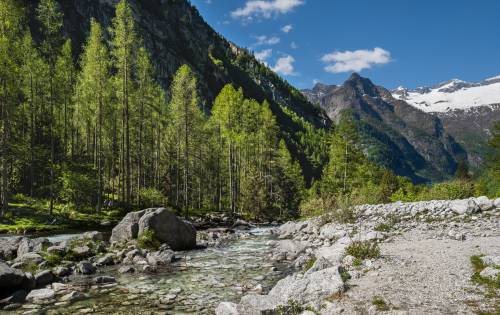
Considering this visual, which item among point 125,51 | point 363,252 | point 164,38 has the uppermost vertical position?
point 164,38

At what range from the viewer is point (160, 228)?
24.4 meters

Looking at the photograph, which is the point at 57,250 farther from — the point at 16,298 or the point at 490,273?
the point at 490,273

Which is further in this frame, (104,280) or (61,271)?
(61,271)

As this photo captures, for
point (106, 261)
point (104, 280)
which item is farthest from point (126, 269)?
point (106, 261)

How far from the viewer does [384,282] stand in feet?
37.0

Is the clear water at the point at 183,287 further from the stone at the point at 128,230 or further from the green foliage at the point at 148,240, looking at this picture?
the stone at the point at 128,230

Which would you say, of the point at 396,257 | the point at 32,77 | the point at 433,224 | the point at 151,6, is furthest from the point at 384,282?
the point at 151,6

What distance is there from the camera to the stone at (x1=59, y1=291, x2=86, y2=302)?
1306 centimetres

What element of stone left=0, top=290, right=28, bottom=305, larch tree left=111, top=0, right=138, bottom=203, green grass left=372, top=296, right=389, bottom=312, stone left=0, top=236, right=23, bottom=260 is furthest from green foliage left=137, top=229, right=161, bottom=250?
larch tree left=111, top=0, right=138, bottom=203

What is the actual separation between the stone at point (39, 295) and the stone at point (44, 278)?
141cm

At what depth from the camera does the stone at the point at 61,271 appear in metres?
16.4

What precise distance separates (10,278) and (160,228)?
1118 cm

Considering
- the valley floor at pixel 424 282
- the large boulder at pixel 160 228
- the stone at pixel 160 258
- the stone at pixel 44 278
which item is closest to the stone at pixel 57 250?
the stone at pixel 44 278

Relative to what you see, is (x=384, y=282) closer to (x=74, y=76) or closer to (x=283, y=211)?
(x=74, y=76)
